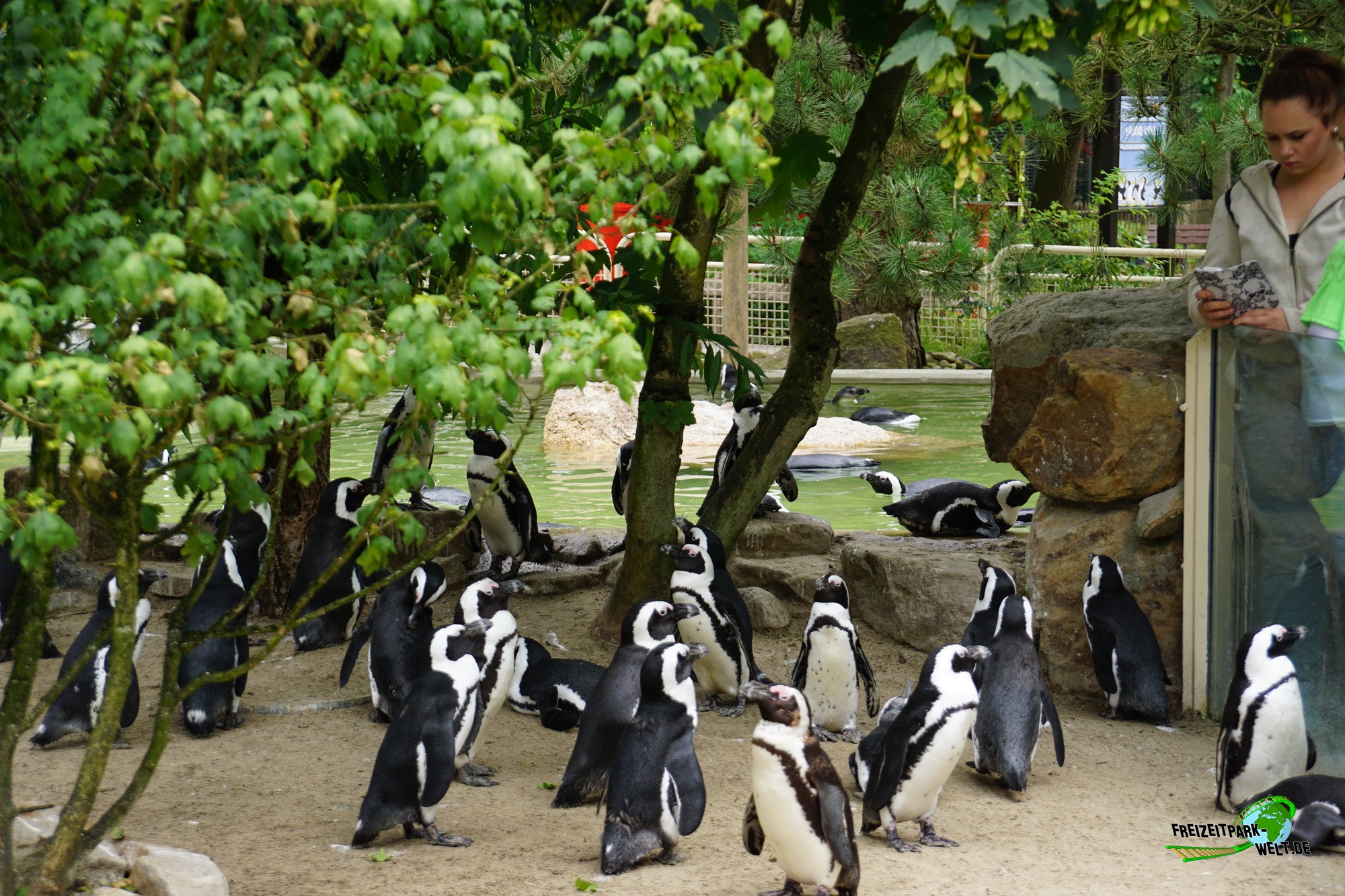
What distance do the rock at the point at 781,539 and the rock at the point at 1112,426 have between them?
5.72ft

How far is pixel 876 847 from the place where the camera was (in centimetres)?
341

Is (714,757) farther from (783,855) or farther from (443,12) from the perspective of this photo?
(443,12)

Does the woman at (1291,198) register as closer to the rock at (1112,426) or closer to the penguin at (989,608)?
the rock at (1112,426)

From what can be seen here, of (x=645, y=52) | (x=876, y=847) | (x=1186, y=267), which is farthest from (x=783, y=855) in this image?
(x=1186, y=267)

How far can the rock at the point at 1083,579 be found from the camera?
4742 millimetres

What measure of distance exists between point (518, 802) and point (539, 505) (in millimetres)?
5306

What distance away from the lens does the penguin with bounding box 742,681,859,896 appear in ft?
9.56

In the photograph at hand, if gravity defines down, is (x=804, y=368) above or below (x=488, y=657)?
above

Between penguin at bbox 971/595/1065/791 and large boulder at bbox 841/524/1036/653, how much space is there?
107 centimetres

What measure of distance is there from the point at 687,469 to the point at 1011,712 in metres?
6.80

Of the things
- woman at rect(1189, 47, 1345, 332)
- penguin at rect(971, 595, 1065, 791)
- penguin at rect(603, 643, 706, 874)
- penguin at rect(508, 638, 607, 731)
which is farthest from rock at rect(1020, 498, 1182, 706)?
penguin at rect(603, 643, 706, 874)

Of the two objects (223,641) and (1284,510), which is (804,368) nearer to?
(1284,510)

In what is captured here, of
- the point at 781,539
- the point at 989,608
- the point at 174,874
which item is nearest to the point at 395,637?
the point at 174,874

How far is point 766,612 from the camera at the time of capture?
5.56 meters
